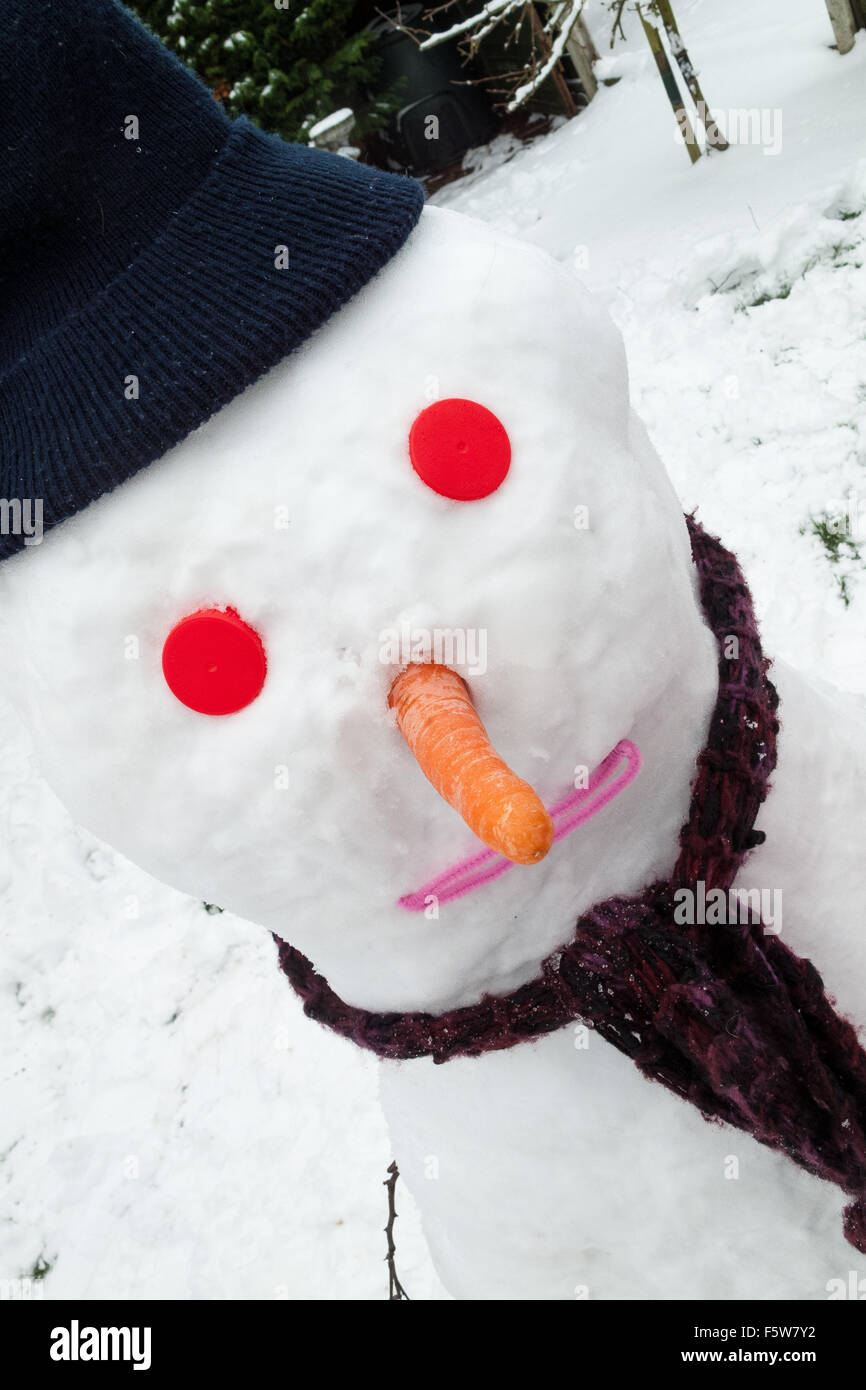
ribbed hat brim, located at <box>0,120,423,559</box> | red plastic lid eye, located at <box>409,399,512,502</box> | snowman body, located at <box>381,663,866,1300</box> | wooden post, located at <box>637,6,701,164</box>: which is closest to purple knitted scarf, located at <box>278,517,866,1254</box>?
snowman body, located at <box>381,663,866,1300</box>

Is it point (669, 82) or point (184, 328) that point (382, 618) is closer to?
point (184, 328)

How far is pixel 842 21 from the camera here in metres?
5.10

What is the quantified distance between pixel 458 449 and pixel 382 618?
168 mm

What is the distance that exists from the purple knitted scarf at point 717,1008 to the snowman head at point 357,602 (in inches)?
4.4

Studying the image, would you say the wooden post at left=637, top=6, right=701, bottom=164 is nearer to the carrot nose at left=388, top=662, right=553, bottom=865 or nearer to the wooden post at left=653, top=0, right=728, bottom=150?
the wooden post at left=653, top=0, right=728, bottom=150

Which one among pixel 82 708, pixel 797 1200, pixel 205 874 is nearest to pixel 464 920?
pixel 205 874

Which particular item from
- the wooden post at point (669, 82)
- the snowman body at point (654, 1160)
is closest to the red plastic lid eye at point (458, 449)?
the snowman body at point (654, 1160)

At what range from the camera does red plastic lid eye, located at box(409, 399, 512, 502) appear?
95 cm

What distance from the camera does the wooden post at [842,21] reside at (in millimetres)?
5078

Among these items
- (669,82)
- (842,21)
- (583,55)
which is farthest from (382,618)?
(583,55)

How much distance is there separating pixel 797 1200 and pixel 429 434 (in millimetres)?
993

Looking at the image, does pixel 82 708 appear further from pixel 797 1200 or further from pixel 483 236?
pixel 797 1200

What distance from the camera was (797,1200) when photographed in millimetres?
1250

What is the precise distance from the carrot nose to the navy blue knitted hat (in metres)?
0.33
